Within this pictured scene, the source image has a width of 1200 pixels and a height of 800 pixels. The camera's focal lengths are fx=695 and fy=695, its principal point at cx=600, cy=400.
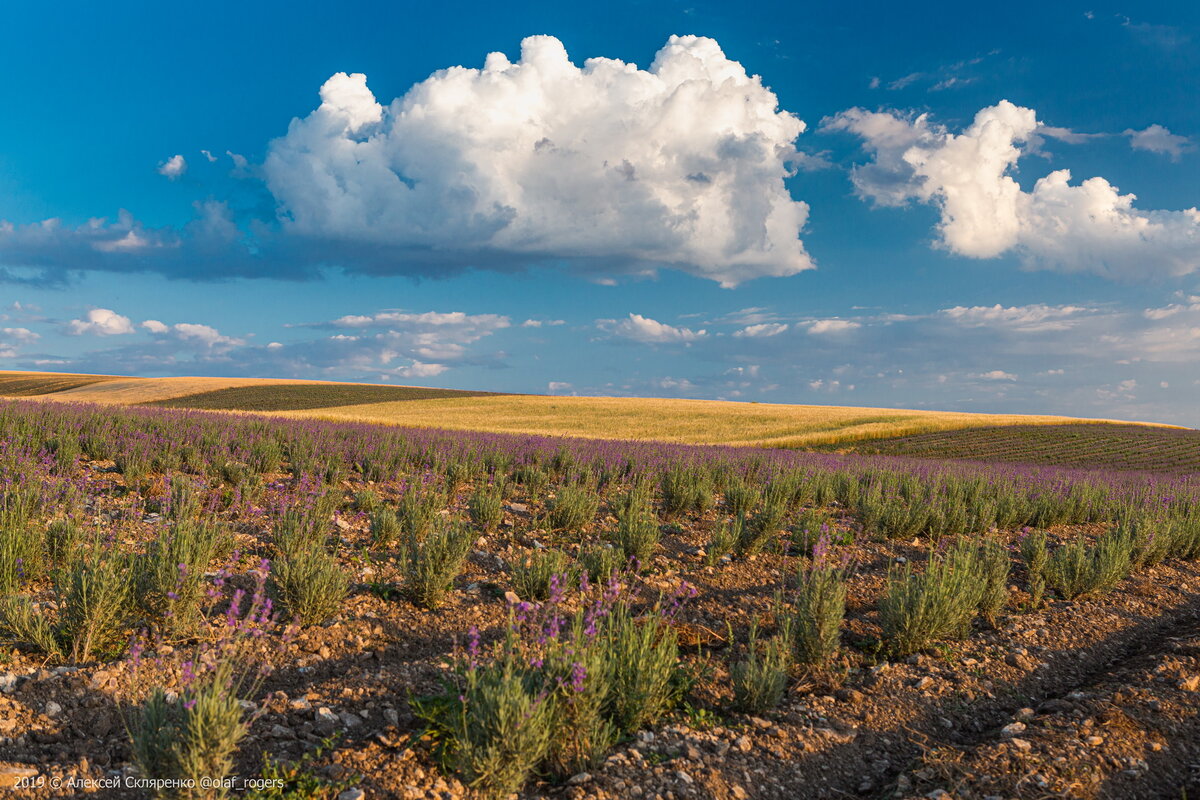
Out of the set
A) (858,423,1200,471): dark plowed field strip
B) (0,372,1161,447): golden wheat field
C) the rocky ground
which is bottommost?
the rocky ground

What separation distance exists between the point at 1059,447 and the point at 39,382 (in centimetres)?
8072

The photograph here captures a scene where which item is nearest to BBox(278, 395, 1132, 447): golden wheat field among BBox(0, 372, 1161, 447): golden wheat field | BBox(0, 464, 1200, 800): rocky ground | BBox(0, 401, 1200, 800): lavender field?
BBox(0, 372, 1161, 447): golden wheat field

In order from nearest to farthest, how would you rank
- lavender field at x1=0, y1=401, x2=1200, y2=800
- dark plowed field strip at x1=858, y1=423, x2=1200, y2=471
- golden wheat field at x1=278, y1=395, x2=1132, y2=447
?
lavender field at x1=0, y1=401, x2=1200, y2=800
dark plowed field strip at x1=858, y1=423, x2=1200, y2=471
golden wheat field at x1=278, y1=395, x2=1132, y2=447

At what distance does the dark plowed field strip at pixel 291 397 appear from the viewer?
47125 millimetres

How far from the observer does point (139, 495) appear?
8.77m

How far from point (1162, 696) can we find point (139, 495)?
10.4 metres

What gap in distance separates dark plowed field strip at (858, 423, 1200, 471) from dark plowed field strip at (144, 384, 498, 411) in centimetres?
3617

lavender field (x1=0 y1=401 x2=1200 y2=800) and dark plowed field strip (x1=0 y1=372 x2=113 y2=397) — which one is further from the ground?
dark plowed field strip (x1=0 y1=372 x2=113 y2=397)

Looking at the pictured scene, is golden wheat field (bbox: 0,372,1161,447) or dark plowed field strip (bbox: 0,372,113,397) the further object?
dark plowed field strip (bbox: 0,372,113,397)

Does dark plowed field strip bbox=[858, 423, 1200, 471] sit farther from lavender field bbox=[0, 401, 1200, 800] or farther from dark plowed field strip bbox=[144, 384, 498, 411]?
dark plowed field strip bbox=[144, 384, 498, 411]

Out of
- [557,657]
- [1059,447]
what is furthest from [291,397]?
[557,657]

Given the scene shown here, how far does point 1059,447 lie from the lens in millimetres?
32312

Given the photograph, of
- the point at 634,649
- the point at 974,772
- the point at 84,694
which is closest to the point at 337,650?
Answer: the point at 84,694

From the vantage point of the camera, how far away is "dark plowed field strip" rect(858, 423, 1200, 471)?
27.9 metres
